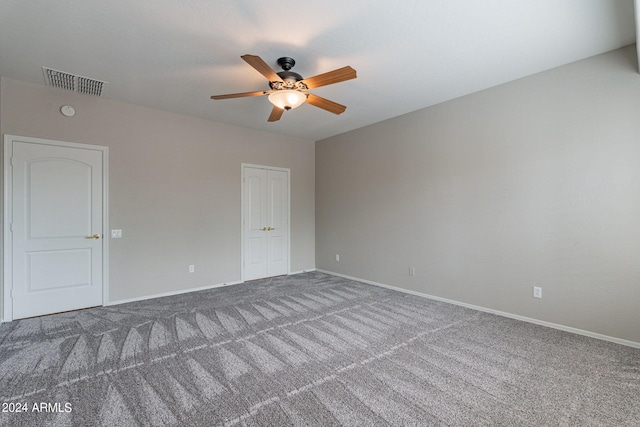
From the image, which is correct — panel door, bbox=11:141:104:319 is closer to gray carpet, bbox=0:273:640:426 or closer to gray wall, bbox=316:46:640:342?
gray carpet, bbox=0:273:640:426

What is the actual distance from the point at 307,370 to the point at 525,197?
3.06 meters

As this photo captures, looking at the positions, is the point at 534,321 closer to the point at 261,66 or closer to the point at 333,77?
the point at 333,77

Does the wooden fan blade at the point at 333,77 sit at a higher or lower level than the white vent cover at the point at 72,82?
lower

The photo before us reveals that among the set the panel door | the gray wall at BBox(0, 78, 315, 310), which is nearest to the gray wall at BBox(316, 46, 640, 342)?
the gray wall at BBox(0, 78, 315, 310)

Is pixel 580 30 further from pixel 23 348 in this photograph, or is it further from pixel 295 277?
pixel 23 348

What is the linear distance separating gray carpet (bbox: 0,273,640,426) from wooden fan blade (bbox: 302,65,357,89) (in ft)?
7.97

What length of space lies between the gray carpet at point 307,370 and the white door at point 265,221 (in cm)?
181

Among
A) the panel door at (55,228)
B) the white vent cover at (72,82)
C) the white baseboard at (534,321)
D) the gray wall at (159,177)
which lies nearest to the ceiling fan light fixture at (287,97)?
the white vent cover at (72,82)

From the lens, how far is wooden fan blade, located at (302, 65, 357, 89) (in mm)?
2316

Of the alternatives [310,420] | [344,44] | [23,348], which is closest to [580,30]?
[344,44]

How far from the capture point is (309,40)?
256 centimetres

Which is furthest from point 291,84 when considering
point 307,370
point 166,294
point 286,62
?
point 166,294

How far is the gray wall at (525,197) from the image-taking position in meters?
2.74

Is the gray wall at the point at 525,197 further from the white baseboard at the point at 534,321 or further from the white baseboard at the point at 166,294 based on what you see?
the white baseboard at the point at 166,294
